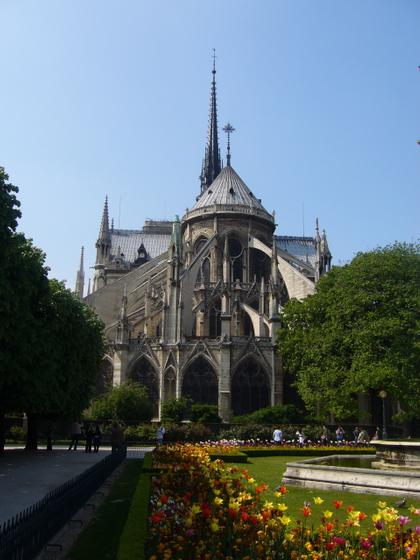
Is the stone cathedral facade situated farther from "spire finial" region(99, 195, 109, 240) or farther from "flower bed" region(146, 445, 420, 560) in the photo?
"flower bed" region(146, 445, 420, 560)

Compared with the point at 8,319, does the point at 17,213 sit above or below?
above

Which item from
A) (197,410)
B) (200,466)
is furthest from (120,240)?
(200,466)

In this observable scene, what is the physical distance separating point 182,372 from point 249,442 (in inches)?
654

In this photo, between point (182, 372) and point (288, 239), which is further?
point (288, 239)

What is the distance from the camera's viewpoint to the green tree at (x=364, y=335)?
31984 millimetres

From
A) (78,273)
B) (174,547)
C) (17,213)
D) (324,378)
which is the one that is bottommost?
(174,547)

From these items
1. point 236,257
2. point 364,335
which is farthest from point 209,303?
point 364,335

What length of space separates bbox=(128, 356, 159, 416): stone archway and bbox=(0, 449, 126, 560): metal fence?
3519cm

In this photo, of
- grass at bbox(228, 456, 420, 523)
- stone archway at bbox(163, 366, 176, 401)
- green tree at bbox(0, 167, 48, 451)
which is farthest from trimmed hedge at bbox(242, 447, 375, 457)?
stone archway at bbox(163, 366, 176, 401)

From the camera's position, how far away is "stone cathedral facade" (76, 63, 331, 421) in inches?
1877

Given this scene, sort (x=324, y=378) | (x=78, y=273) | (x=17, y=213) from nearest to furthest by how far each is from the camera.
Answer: (x=17, y=213), (x=324, y=378), (x=78, y=273)

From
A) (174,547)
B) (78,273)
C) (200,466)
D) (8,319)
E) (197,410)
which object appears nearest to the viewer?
(174,547)

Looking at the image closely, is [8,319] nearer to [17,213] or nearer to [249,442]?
[17,213]

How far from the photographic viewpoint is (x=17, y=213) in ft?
64.9
